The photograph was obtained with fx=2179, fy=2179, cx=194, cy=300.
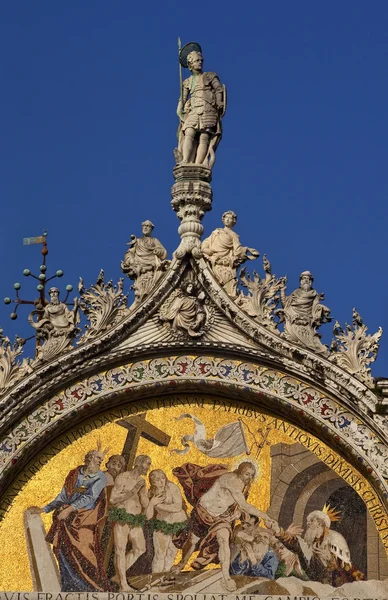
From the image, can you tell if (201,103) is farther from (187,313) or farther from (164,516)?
(164,516)

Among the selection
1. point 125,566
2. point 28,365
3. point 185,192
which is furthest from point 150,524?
point 185,192

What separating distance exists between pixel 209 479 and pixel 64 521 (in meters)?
1.23

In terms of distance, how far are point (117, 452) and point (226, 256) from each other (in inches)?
74.5

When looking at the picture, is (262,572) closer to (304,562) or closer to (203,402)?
(304,562)

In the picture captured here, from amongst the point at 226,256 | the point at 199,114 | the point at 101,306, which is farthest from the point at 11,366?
the point at 199,114

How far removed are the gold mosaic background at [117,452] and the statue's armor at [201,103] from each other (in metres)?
2.44

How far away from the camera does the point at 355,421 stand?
1770 centimetres

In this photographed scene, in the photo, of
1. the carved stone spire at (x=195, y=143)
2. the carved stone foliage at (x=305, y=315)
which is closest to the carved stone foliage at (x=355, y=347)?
the carved stone foliage at (x=305, y=315)

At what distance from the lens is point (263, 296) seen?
18031 millimetres

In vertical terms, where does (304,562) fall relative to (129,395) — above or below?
below

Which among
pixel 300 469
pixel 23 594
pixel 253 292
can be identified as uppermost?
pixel 253 292

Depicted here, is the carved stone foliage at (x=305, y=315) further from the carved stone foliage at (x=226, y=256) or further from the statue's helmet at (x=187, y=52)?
the statue's helmet at (x=187, y=52)

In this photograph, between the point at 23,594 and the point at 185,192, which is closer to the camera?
the point at 23,594

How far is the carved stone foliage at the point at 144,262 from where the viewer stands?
59.5ft
